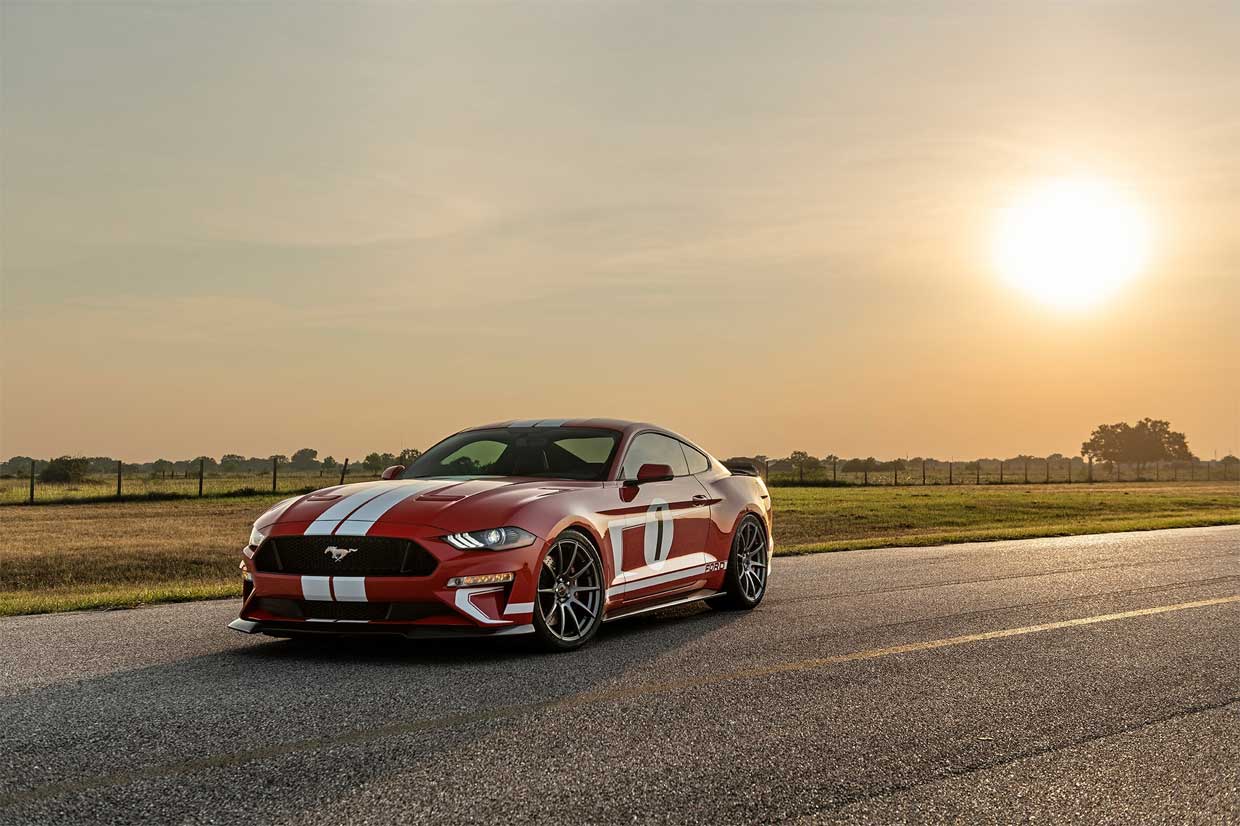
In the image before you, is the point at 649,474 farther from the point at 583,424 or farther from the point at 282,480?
the point at 282,480

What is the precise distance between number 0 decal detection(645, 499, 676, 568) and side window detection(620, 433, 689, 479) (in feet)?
0.97

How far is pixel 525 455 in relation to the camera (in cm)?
940

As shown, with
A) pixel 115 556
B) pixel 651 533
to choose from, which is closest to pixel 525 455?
pixel 651 533

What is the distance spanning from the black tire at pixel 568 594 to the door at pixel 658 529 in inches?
8.0

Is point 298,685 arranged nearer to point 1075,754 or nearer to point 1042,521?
point 1075,754

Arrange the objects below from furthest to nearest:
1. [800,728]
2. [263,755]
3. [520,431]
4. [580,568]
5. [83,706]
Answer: [520,431] → [580,568] → [83,706] → [800,728] → [263,755]

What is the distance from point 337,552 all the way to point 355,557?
0.12m

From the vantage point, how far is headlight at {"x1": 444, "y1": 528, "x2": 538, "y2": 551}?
7637 mm

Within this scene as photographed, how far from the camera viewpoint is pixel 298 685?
22.1 feet

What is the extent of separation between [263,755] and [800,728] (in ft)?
7.54

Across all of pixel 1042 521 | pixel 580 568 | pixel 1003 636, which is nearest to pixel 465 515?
pixel 580 568

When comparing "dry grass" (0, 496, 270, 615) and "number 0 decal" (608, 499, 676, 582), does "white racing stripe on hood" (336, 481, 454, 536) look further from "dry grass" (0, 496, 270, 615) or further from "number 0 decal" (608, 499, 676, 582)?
"dry grass" (0, 496, 270, 615)

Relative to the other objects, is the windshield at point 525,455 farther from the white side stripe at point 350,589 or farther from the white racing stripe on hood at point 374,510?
the white side stripe at point 350,589

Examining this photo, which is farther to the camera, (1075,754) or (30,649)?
(30,649)
